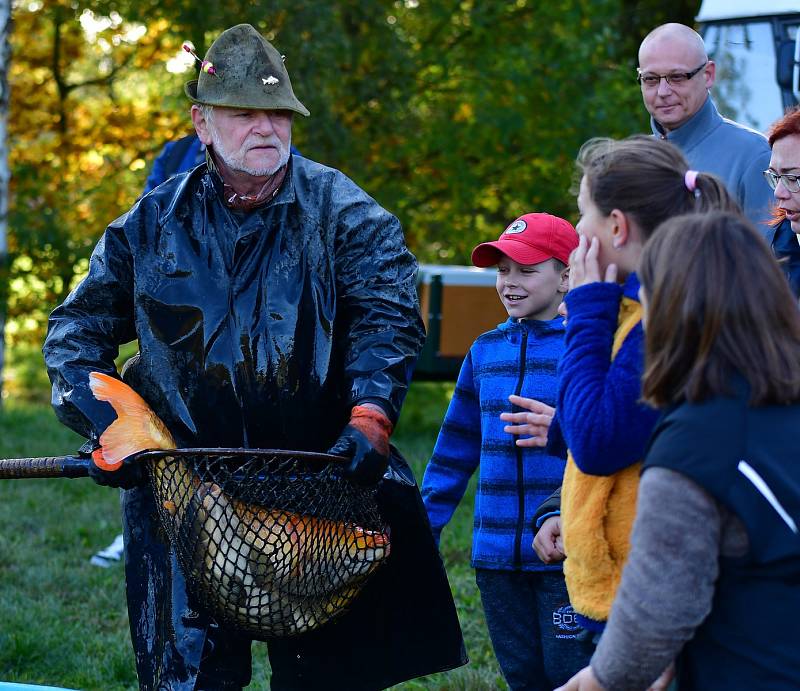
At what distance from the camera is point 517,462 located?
358 cm

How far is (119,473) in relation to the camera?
3072 mm

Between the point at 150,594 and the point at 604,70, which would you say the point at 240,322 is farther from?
the point at 604,70

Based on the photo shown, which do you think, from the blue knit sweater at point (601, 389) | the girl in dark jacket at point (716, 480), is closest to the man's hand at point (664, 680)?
the girl in dark jacket at point (716, 480)

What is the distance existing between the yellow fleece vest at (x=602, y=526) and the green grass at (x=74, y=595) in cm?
246

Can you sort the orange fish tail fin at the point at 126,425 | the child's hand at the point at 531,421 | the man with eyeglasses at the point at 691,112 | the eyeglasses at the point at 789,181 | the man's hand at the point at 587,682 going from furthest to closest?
1. the man with eyeglasses at the point at 691,112
2. the eyeglasses at the point at 789,181
3. the child's hand at the point at 531,421
4. the orange fish tail fin at the point at 126,425
5. the man's hand at the point at 587,682

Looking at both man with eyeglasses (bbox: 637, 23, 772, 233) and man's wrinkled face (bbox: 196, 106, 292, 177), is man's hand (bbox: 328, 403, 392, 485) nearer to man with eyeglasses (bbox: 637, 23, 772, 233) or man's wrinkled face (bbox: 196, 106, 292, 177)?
man's wrinkled face (bbox: 196, 106, 292, 177)

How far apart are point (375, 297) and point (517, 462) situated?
0.61 metres

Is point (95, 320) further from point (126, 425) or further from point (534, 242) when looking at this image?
point (534, 242)

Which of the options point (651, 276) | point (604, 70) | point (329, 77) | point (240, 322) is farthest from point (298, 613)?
point (604, 70)

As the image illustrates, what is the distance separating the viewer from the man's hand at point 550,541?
311cm

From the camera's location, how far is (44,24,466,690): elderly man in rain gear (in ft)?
11.3

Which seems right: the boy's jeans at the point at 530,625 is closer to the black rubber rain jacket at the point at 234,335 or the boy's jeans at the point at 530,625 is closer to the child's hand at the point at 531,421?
the black rubber rain jacket at the point at 234,335

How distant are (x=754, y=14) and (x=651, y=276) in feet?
27.5

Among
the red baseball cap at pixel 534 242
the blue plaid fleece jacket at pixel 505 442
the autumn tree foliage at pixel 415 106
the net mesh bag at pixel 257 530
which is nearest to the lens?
the net mesh bag at pixel 257 530
